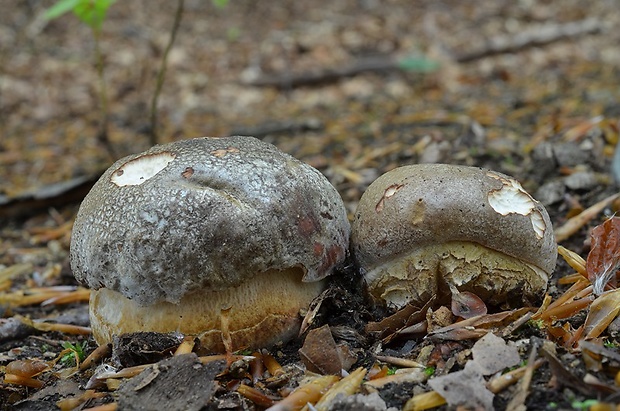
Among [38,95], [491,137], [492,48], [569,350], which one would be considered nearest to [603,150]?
[491,137]

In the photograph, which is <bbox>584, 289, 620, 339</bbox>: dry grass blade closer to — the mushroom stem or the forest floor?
the forest floor

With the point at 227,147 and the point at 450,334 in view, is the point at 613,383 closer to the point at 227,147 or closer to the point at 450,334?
the point at 450,334

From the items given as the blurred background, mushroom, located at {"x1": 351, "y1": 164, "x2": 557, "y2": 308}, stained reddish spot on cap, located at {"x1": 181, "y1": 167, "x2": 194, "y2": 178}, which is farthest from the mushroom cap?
the blurred background

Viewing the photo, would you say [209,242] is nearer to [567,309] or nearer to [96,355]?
[96,355]

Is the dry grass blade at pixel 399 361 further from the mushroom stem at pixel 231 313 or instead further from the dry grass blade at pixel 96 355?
the dry grass blade at pixel 96 355

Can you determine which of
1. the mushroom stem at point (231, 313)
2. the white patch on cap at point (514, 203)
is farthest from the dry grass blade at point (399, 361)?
the white patch on cap at point (514, 203)

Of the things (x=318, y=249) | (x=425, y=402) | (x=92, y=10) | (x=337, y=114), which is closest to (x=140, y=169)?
(x=318, y=249)

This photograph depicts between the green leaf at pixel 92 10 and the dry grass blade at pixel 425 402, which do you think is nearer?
the dry grass blade at pixel 425 402
